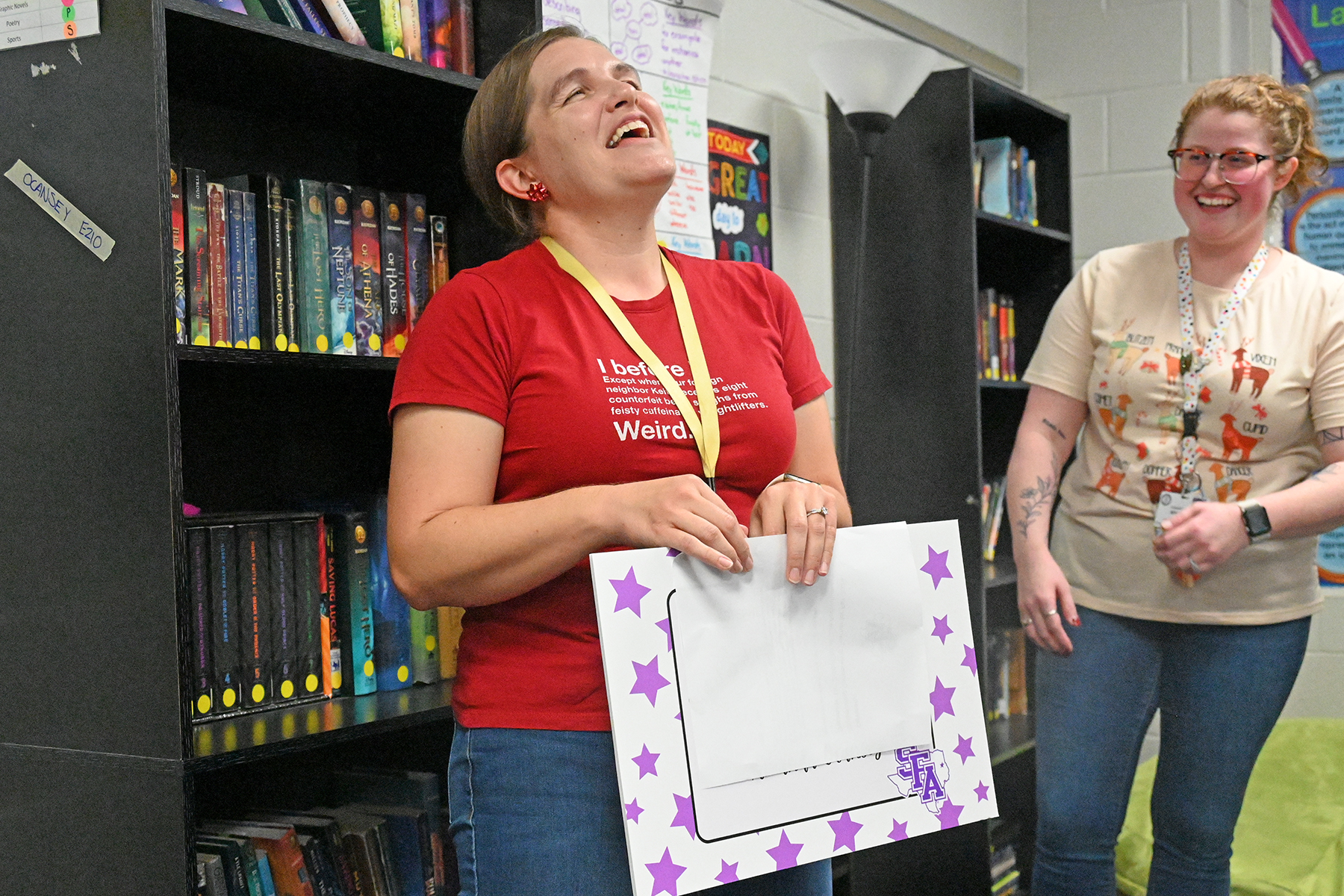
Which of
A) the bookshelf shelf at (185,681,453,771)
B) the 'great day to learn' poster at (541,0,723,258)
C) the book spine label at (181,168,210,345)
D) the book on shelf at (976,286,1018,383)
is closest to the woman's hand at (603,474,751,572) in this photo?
the bookshelf shelf at (185,681,453,771)

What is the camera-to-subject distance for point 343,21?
1658mm

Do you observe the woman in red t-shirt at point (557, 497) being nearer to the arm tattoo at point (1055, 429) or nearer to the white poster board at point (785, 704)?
the white poster board at point (785, 704)

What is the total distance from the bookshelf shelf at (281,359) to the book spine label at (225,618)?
232 millimetres

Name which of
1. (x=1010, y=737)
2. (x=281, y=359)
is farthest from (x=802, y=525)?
(x=1010, y=737)

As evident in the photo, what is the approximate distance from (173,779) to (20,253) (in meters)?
0.62

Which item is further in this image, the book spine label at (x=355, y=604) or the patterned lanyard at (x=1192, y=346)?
the patterned lanyard at (x=1192, y=346)

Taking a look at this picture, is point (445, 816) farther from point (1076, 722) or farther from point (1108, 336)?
point (1108, 336)

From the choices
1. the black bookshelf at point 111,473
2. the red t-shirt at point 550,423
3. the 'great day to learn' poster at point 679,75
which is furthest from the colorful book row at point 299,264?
the 'great day to learn' poster at point 679,75

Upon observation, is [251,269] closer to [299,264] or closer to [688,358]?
[299,264]

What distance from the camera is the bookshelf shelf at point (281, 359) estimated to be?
1359 mm

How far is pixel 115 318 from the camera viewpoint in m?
1.35

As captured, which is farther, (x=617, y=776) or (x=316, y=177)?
(x=316, y=177)

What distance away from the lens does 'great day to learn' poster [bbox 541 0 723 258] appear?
2.44 m

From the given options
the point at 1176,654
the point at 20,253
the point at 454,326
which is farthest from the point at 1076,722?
the point at 20,253
